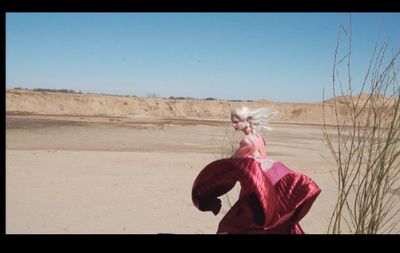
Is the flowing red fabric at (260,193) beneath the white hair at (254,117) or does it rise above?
beneath

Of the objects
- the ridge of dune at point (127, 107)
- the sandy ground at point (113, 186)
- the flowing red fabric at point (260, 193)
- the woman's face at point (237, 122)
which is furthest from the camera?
the ridge of dune at point (127, 107)

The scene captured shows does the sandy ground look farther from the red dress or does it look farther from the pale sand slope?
the red dress

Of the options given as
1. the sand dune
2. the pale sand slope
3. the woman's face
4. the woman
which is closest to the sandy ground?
the pale sand slope

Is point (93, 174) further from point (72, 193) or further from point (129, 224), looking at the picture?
point (129, 224)

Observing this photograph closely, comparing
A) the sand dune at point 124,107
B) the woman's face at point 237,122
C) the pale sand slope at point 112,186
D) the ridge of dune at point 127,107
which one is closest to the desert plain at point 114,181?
the pale sand slope at point 112,186

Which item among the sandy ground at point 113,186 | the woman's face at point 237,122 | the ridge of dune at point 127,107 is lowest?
the sandy ground at point 113,186

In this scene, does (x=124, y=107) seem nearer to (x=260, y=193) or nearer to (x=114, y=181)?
(x=114, y=181)

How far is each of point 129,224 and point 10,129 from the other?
14379 millimetres

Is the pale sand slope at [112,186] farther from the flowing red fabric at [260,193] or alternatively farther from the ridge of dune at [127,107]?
the ridge of dune at [127,107]

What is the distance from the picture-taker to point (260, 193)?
256 cm

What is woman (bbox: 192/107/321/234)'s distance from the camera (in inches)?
102

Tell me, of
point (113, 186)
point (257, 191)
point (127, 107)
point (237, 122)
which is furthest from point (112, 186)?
point (127, 107)

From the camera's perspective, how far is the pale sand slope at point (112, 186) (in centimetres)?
599

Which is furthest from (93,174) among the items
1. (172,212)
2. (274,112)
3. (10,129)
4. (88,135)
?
(10,129)
